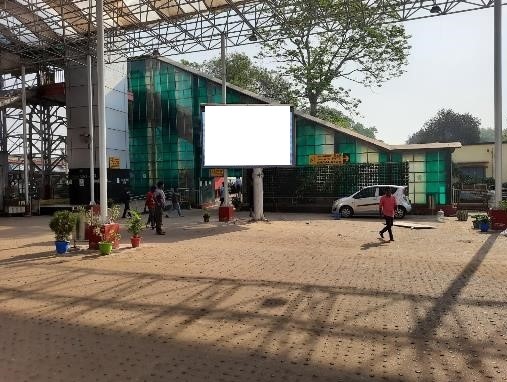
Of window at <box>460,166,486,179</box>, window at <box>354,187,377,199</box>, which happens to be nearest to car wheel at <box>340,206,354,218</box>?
window at <box>354,187,377,199</box>

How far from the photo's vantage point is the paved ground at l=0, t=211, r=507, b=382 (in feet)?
13.9

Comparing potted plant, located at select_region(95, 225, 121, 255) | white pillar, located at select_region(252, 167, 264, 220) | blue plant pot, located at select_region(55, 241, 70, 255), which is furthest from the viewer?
white pillar, located at select_region(252, 167, 264, 220)

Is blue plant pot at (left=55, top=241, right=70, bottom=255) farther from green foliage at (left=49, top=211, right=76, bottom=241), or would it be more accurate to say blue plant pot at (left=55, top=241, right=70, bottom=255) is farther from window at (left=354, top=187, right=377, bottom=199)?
window at (left=354, top=187, right=377, bottom=199)

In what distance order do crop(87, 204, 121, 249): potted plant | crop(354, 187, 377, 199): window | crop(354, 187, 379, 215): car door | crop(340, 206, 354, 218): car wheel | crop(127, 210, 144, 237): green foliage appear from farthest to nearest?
crop(340, 206, 354, 218): car wheel
crop(354, 187, 377, 199): window
crop(354, 187, 379, 215): car door
crop(127, 210, 144, 237): green foliage
crop(87, 204, 121, 249): potted plant

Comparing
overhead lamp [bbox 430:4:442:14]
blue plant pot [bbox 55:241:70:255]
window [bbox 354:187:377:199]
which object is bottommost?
blue plant pot [bbox 55:241:70:255]

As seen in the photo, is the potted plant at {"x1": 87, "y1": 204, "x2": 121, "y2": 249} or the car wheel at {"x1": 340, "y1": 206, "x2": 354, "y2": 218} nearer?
the potted plant at {"x1": 87, "y1": 204, "x2": 121, "y2": 249}

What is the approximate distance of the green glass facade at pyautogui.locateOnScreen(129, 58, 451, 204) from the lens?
964 inches

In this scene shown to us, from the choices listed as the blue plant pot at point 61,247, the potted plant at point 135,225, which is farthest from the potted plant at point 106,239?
the blue plant pot at point 61,247

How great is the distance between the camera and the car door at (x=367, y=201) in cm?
2012

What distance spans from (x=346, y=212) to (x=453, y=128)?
46934 mm

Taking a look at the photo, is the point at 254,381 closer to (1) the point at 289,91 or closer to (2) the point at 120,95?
(2) the point at 120,95

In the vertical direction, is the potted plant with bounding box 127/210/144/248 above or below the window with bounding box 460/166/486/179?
below

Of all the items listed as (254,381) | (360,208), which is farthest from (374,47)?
(254,381)

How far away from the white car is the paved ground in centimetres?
876
